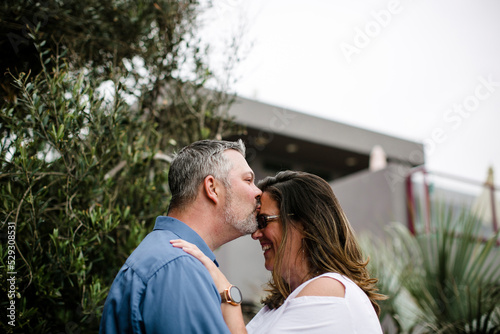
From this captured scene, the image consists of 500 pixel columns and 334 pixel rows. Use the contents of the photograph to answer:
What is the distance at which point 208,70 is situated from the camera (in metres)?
Answer: 4.12

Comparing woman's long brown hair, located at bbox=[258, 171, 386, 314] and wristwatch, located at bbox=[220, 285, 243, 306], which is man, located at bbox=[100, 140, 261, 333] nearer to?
wristwatch, located at bbox=[220, 285, 243, 306]

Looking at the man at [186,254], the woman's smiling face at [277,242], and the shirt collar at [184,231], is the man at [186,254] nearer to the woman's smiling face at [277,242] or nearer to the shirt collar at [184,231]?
the shirt collar at [184,231]

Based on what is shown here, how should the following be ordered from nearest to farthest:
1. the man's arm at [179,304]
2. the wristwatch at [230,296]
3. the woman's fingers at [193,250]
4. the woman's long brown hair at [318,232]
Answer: the man's arm at [179,304] < the woman's fingers at [193,250] < the wristwatch at [230,296] < the woman's long brown hair at [318,232]

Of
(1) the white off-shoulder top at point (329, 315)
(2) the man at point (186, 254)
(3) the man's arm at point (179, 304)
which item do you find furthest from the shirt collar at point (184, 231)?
(1) the white off-shoulder top at point (329, 315)

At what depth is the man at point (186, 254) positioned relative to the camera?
1.68m

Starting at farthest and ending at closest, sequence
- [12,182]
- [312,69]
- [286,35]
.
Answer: [312,69] → [286,35] → [12,182]

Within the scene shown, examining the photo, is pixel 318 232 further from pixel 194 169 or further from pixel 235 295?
pixel 194 169

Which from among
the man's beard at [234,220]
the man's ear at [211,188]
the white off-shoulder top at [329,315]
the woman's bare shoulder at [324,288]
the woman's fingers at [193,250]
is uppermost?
the man's ear at [211,188]

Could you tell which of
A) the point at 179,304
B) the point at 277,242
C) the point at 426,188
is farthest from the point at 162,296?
the point at 426,188

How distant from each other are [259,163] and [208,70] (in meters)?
11.5

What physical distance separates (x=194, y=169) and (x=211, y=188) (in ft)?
0.41

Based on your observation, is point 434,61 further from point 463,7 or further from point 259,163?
point 259,163

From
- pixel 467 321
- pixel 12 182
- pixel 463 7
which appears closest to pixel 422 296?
pixel 467 321

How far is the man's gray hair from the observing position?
2222 mm
